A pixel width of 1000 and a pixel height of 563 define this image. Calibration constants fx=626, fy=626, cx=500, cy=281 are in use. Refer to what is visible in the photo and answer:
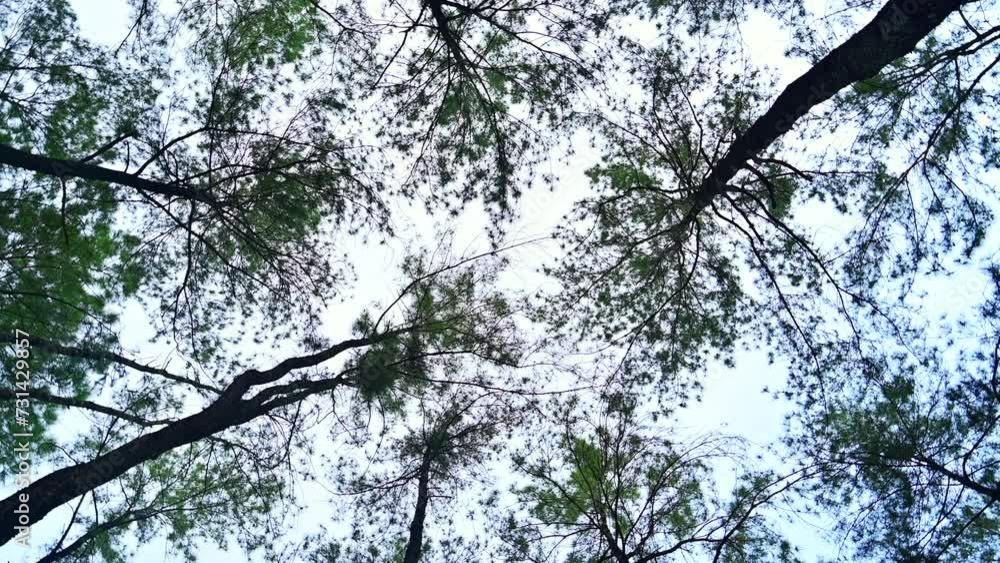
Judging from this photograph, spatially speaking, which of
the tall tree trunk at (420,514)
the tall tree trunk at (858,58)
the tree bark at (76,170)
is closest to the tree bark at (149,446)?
the tall tree trunk at (420,514)

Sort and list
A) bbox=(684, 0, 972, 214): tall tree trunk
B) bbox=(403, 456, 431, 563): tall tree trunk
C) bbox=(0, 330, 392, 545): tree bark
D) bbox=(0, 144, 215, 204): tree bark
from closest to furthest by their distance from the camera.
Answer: bbox=(684, 0, 972, 214): tall tree trunk
bbox=(0, 144, 215, 204): tree bark
bbox=(0, 330, 392, 545): tree bark
bbox=(403, 456, 431, 563): tall tree trunk

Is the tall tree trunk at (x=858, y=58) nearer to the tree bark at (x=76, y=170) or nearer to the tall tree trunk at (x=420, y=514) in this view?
the tall tree trunk at (x=420, y=514)

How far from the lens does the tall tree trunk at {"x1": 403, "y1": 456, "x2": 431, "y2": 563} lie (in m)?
7.55

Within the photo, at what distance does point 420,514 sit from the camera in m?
7.79

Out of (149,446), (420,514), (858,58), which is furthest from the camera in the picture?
(420,514)

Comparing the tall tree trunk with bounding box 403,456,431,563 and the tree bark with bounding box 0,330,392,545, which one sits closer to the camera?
the tree bark with bounding box 0,330,392,545

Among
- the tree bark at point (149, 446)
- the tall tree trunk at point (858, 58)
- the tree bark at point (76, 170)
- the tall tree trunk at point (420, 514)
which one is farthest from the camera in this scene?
the tall tree trunk at point (420, 514)

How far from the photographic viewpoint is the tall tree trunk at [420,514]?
7.55 m

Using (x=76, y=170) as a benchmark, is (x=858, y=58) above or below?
below

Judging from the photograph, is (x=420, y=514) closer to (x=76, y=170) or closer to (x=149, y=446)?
(x=149, y=446)

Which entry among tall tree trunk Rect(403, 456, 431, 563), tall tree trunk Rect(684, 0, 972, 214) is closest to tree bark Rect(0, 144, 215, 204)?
tall tree trunk Rect(403, 456, 431, 563)

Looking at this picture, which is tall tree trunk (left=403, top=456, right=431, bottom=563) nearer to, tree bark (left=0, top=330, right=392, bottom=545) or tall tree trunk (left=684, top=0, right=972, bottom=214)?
tree bark (left=0, top=330, right=392, bottom=545)

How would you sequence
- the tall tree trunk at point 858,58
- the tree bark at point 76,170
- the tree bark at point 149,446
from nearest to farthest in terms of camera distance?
the tall tree trunk at point 858,58
the tree bark at point 76,170
the tree bark at point 149,446

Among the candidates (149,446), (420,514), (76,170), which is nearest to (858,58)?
(420,514)
